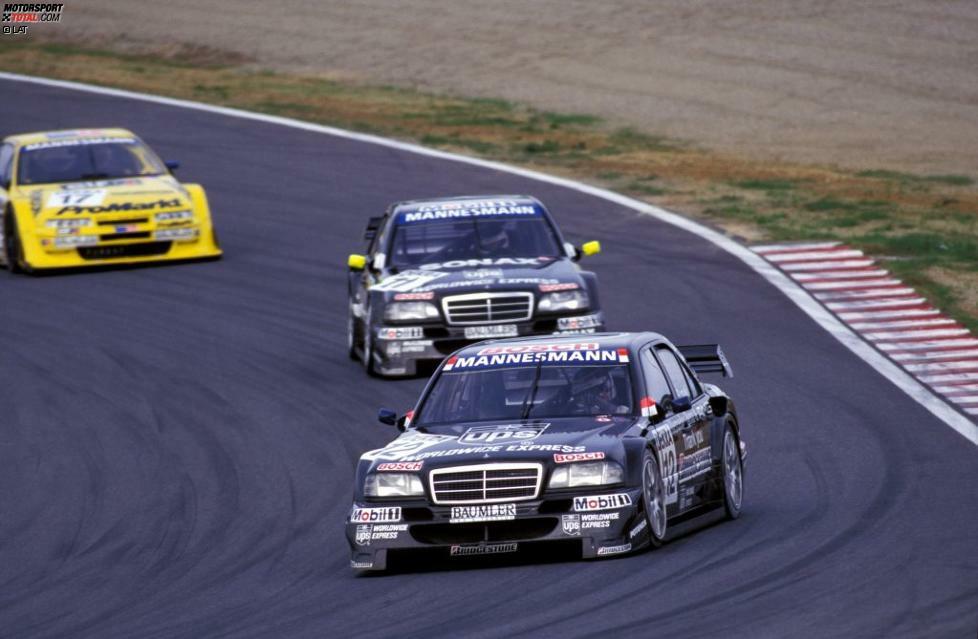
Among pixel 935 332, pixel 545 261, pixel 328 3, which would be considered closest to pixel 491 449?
pixel 545 261

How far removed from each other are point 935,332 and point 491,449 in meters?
9.29

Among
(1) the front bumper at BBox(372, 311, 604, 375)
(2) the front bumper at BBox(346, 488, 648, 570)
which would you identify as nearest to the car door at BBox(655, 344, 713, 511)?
(2) the front bumper at BBox(346, 488, 648, 570)

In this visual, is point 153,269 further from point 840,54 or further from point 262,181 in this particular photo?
point 840,54

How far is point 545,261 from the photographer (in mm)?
18688

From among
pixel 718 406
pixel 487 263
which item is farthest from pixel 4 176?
pixel 718 406

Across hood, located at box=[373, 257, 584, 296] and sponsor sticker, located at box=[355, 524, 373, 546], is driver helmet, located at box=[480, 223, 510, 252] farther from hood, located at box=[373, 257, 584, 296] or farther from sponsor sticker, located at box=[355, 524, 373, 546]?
sponsor sticker, located at box=[355, 524, 373, 546]

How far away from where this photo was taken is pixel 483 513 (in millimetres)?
10781

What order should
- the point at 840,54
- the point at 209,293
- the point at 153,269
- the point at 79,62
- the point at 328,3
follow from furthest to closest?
the point at 328,3, the point at 79,62, the point at 840,54, the point at 153,269, the point at 209,293

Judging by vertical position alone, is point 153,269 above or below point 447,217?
below

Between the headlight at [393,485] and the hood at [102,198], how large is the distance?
42.3ft

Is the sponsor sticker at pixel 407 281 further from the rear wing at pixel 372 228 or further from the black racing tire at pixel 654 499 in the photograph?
the black racing tire at pixel 654 499

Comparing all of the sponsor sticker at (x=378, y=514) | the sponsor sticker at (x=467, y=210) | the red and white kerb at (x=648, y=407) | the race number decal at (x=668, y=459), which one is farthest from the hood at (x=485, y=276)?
the sponsor sticker at (x=378, y=514)

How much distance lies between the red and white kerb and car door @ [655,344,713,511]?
0.50ft

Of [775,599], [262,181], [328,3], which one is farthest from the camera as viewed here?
[328,3]
